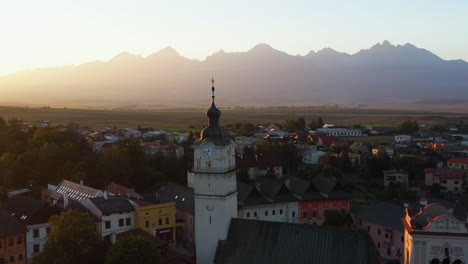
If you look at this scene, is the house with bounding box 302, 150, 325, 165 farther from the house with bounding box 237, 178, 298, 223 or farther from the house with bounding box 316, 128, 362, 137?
the house with bounding box 316, 128, 362, 137

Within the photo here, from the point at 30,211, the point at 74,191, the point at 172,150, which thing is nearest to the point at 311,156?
the point at 172,150

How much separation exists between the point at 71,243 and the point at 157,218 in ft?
47.0

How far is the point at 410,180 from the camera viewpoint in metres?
74.9

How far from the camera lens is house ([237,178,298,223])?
48188mm

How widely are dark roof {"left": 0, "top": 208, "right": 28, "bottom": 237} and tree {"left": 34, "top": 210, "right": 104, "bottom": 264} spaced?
646cm

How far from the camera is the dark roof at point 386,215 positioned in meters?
41.8

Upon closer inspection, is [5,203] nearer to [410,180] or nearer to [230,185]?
[230,185]

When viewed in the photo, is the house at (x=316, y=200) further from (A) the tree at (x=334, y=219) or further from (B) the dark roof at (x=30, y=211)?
(B) the dark roof at (x=30, y=211)

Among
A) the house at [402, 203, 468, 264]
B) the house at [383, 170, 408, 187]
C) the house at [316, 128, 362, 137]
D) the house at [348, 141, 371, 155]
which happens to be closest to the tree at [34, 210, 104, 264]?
the house at [402, 203, 468, 264]

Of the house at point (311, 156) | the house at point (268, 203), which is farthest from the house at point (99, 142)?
the house at point (268, 203)

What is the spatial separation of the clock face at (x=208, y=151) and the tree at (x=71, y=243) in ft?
32.6

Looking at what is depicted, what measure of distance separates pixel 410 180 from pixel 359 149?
1242 inches

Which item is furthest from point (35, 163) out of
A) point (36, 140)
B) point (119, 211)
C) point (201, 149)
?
point (201, 149)

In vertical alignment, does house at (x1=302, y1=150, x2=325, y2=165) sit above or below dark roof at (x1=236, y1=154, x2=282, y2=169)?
below
